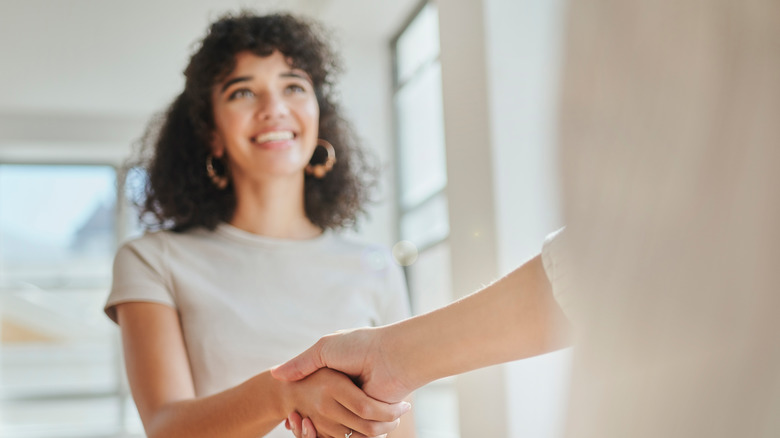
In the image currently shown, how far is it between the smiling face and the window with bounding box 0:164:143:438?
2923mm

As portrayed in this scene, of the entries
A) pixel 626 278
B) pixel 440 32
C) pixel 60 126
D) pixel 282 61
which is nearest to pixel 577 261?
pixel 626 278

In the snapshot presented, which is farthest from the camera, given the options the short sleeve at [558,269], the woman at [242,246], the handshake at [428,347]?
the woman at [242,246]

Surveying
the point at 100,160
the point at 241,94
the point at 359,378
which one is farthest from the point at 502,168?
the point at 100,160

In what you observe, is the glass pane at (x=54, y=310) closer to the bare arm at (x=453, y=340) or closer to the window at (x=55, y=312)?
the window at (x=55, y=312)

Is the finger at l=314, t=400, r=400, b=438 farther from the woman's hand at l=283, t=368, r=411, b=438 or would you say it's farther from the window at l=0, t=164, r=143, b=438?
the window at l=0, t=164, r=143, b=438

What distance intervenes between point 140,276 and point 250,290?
208mm

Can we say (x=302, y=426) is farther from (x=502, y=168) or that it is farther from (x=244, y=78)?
(x=502, y=168)

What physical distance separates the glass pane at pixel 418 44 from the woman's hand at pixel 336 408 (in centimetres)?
243

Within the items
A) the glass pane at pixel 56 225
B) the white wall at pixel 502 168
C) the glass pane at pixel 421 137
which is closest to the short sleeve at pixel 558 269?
the white wall at pixel 502 168

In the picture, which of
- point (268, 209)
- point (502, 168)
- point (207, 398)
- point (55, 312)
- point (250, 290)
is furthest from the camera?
point (55, 312)

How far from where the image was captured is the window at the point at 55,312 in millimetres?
4258

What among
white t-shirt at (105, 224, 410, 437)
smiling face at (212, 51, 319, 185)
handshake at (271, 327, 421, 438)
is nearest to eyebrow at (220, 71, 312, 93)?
smiling face at (212, 51, 319, 185)

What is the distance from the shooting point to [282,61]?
1.62 meters

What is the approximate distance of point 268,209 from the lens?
1617 millimetres
